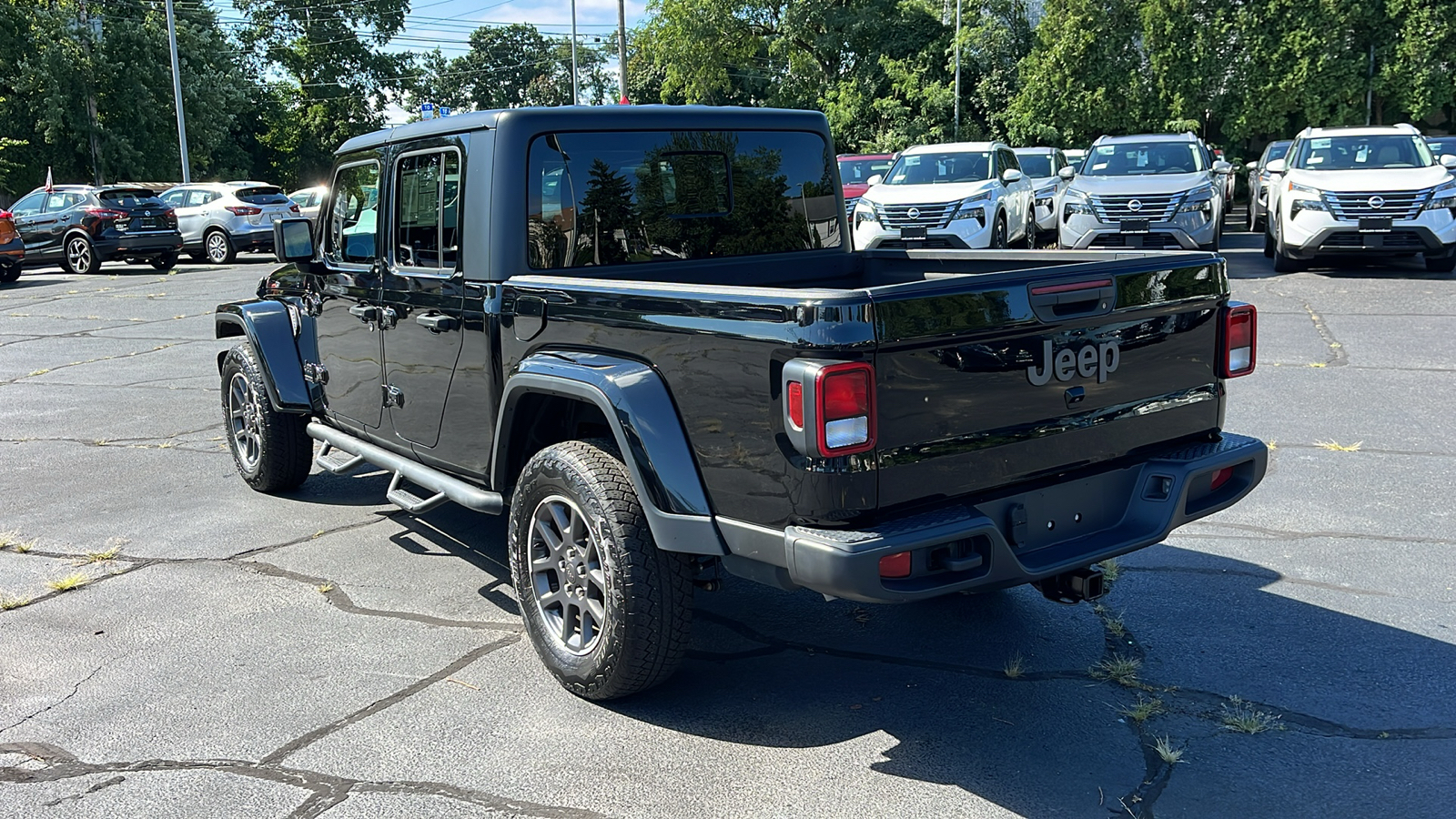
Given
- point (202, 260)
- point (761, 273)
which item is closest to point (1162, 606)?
point (761, 273)

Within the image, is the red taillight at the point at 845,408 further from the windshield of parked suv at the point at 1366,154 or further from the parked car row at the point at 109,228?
the parked car row at the point at 109,228

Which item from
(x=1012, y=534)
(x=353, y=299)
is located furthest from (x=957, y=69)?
(x=1012, y=534)

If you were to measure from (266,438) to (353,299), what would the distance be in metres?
1.40

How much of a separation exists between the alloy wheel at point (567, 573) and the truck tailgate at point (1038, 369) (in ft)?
3.67

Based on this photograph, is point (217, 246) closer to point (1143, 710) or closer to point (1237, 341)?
point (1237, 341)

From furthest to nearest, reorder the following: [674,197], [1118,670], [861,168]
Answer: [861,168], [674,197], [1118,670]

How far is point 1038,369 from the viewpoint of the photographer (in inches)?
135

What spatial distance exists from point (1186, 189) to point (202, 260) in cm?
2040

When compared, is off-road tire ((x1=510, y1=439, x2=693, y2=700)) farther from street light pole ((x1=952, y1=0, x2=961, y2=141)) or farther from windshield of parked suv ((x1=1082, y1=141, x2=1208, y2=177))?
street light pole ((x1=952, y1=0, x2=961, y2=141))

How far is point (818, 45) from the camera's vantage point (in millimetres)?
42156

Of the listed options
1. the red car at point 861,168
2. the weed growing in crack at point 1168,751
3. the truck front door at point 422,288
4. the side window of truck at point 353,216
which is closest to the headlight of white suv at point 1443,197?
the red car at point 861,168

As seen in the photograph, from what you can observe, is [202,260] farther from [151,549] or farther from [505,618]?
[505,618]

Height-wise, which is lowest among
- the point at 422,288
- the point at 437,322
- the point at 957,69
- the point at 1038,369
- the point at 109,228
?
the point at 1038,369

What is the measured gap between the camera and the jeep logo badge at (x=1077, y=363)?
11.3 feet
